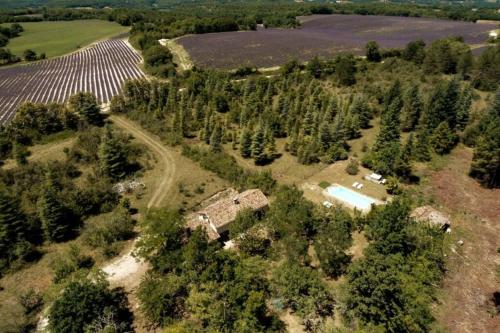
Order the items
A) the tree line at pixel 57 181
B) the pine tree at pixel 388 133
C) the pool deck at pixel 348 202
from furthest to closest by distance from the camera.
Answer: the pine tree at pixel 388 133, the pool deck at pixel 348 202, the tree line at pixel 57 181

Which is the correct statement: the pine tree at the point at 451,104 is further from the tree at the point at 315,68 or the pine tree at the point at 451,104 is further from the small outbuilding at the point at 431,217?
the tree at the point at 315,68

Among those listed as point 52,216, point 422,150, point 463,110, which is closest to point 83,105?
point 52,216

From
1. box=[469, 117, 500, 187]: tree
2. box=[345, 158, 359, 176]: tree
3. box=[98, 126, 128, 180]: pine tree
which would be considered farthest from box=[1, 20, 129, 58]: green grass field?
box=[469, 117, 500, 187]: tree

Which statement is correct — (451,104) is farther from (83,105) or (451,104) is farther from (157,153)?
(83,105)

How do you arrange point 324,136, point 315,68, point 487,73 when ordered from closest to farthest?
point 324,136, point 487,73, point 315,68

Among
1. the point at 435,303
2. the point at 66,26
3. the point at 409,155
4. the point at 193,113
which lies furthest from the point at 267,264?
the point at 66,26

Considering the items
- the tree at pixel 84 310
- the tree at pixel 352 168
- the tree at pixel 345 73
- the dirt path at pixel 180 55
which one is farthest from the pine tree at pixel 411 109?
the dirt path at pixel 180 55
